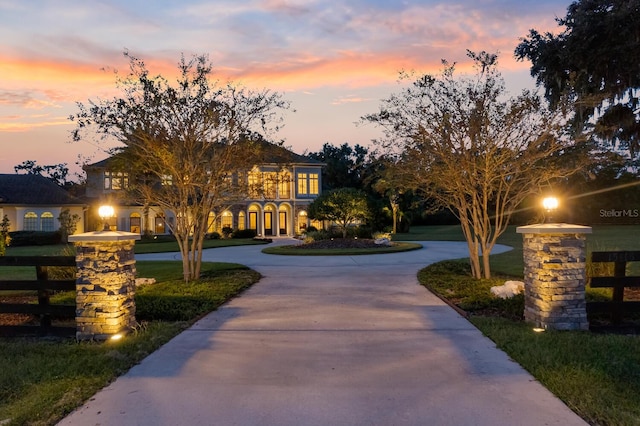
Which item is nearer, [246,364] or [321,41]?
[246,364]

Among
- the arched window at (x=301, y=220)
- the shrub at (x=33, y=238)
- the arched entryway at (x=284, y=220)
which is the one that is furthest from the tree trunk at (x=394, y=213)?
the shrub at (x=33, y=238)

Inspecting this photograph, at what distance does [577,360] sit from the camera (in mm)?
Answer: 4922

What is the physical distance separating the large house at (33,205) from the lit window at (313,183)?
18297 mm

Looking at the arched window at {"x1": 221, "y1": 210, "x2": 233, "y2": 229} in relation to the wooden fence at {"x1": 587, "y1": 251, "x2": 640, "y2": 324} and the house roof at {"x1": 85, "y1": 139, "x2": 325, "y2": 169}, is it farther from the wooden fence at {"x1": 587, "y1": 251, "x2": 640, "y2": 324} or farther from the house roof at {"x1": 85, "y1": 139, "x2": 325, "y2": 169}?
the wooden fence at {"x1": 587, "y1": 251, "x2": 640, "y2": 324}

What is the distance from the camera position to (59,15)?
35.5 feet

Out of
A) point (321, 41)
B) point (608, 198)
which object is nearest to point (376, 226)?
point (321, 41)

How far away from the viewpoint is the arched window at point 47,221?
3681 cm

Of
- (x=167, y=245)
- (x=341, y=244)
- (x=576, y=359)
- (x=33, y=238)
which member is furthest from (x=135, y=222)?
(x=576, y=359)

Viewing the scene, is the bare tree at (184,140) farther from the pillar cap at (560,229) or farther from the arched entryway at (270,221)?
the arched entryway at (270,221)

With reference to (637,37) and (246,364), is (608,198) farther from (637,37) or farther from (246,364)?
(246,364)

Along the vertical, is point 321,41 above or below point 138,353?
above

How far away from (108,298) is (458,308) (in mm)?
5466

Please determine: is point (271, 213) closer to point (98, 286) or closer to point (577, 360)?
point (98, 286)

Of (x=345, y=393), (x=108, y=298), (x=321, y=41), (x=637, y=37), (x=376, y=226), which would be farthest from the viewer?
(x=376, y=226)
